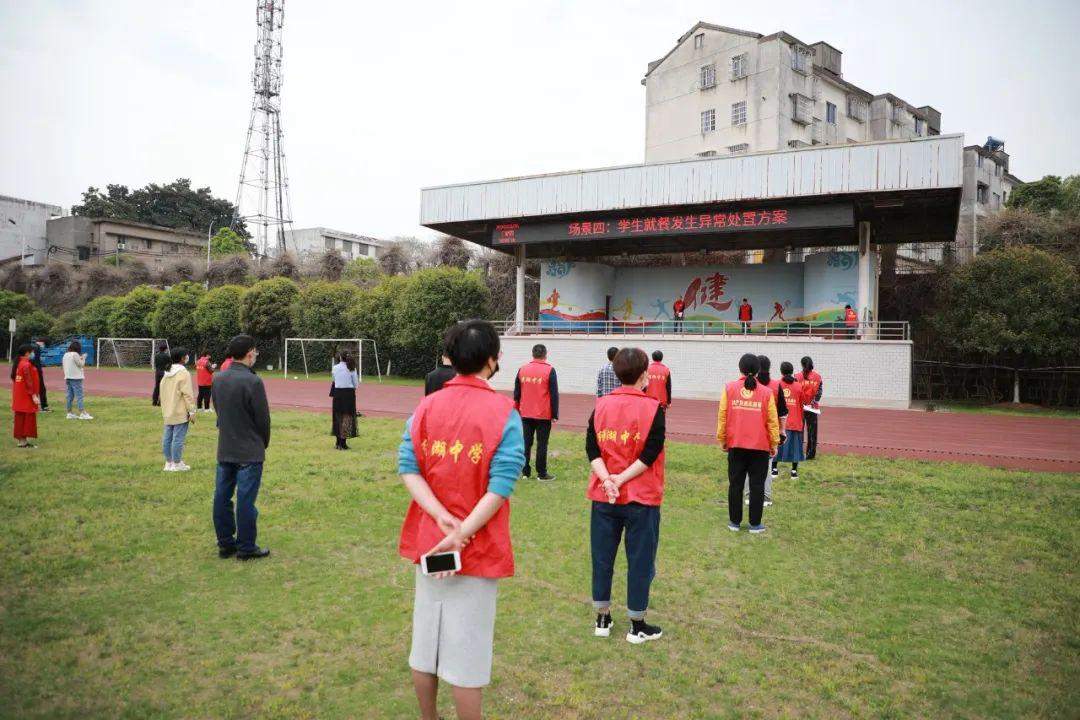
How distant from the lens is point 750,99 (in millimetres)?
36250

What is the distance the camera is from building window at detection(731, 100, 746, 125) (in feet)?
120

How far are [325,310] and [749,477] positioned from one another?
1209 inches

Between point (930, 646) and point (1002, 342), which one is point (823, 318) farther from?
point (930, 646)

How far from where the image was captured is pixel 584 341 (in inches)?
1020

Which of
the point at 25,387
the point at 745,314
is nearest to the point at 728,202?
the point at 745,314

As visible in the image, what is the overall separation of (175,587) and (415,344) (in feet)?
86.4

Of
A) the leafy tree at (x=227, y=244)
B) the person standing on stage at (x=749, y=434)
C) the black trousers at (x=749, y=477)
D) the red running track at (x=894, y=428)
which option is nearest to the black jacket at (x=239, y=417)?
the person standing on stage at (x=749, y=434)

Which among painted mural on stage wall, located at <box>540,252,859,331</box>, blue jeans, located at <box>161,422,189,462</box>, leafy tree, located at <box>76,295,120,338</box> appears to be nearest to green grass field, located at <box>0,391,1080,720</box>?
blue jeans, located at <box>161,422,189,462</box>

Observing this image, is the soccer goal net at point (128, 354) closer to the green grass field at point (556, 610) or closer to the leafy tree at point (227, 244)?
the leafy tree at point (227, 244)

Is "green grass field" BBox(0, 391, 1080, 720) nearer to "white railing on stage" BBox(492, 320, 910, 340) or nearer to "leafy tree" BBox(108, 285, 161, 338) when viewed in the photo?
"white railing on stage" BBox(492, 320, 910, 340)

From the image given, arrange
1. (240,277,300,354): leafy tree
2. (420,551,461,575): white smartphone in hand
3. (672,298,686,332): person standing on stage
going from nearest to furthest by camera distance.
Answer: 1. (420,551,461,575): white smartphone in hand
2. (672,298,686,332): person standing on stage
3. (240,277,300,354): leafy tree

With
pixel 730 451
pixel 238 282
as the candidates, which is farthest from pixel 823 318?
pixel 238 282

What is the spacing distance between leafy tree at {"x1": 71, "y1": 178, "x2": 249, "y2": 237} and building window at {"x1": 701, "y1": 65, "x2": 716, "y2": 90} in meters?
44.4

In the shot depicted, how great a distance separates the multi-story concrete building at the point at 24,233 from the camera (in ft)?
179
